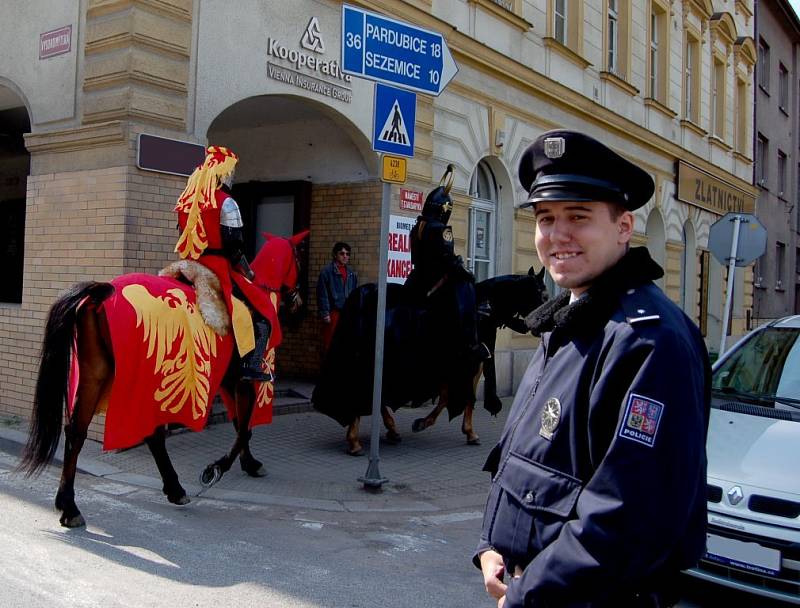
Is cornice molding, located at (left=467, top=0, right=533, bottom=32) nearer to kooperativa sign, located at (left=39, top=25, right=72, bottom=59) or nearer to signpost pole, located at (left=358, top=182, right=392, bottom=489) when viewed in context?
kooperativa sign, located at (left=39, top=25, right=72, bottom=59)

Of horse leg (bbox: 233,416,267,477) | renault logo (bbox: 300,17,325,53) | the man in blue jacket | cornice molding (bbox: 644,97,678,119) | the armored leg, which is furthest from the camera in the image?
cornice molding (bbox: 644,97,678,119)

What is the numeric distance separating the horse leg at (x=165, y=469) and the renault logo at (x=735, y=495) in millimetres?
3746

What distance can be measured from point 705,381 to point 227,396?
501 centimetres

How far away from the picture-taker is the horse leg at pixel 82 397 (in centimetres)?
494

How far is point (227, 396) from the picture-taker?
6.23 metres

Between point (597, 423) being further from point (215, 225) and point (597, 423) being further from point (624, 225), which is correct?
point (215, 225)

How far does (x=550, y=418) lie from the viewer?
68.4 inches

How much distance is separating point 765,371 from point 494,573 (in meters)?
3.90

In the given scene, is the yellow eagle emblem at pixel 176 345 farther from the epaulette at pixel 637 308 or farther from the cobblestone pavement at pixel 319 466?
the epaulette at pixel 637 308

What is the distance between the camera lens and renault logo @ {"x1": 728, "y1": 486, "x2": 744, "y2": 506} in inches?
146

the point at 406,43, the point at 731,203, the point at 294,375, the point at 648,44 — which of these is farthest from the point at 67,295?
the point at 731,203

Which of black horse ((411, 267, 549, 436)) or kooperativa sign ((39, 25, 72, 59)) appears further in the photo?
black horse ((411, 267, 549, 436))

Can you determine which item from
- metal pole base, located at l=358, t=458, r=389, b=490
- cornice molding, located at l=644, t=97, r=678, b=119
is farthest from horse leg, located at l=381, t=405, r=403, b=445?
cornice molding, located at l=644, t=97, r=678, b=119

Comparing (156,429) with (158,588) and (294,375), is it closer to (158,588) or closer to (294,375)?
(158,588)
